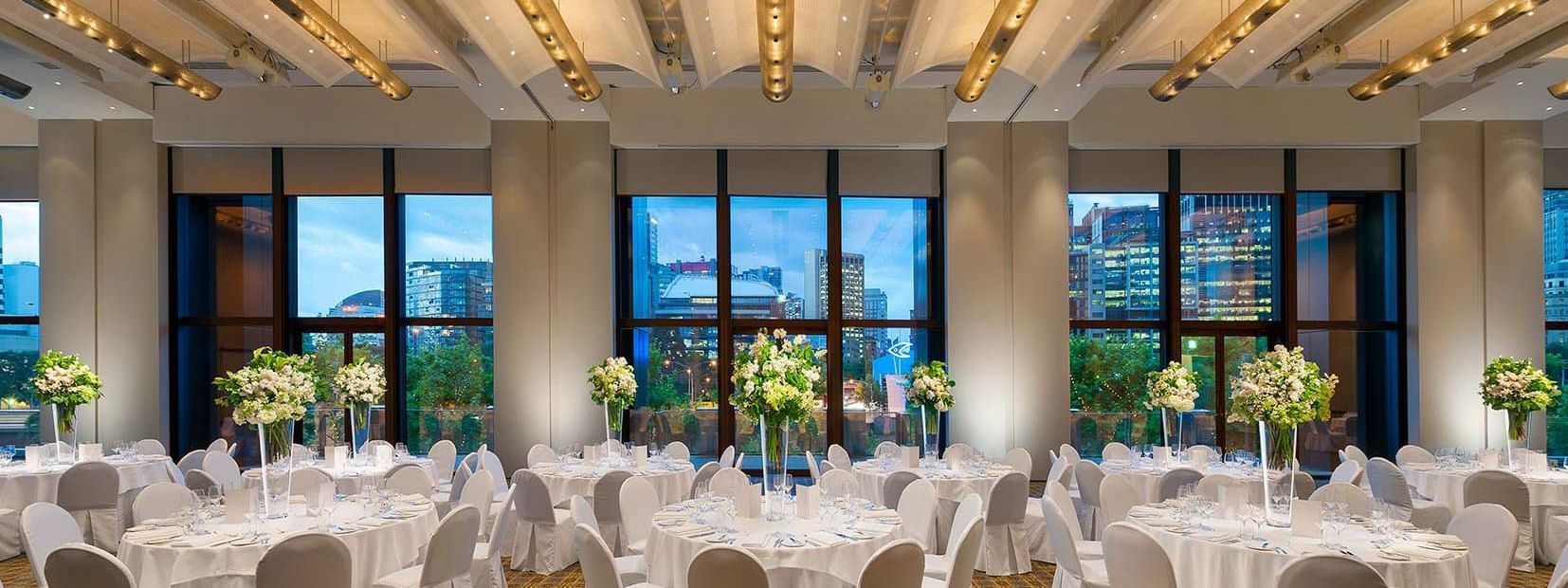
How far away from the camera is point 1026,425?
9.96m

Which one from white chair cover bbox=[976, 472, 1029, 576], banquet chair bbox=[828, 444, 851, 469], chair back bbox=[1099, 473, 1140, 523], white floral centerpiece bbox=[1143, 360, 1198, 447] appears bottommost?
white chair cover bbox=[976, 472, 1029, 576]

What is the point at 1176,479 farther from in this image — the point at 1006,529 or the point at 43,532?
the point at 43,532

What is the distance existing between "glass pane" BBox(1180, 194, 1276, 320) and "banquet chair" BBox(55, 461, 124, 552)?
10428 millimetres

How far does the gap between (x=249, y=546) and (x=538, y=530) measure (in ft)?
8.68

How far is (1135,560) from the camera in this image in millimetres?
3979

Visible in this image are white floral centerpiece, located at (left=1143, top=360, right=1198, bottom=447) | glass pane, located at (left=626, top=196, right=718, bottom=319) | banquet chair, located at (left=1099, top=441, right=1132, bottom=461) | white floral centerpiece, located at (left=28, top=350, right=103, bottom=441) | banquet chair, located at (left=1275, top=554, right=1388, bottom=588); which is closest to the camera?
banquet chair, located at (left=1275, top=554, right=1388, bottom=588)

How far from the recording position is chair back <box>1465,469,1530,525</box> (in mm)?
6348

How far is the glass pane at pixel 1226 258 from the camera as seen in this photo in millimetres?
10344

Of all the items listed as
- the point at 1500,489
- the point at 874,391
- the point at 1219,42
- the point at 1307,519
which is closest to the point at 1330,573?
the point at 1307,519

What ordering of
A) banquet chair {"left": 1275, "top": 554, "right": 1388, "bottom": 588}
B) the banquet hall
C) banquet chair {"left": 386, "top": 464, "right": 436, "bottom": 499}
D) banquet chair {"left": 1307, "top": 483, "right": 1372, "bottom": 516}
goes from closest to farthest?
banquet chair {"left": 1275, "top": 554, "right": 1388, "bottom": 588} < banquet chair {"left": 1307, "top": 483, "right": 1372, "bottom": 516} < banquet chair {"left": 386, "top": 464, "right": 436, "bottom": 499} < the banquet hall

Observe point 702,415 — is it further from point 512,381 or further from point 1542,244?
point 1542,244

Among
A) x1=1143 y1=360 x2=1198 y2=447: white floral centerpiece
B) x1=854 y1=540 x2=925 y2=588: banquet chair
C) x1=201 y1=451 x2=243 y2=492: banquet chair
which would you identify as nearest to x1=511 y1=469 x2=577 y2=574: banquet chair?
x1=201 y1=451 x2=243 y2=492: banquet chair

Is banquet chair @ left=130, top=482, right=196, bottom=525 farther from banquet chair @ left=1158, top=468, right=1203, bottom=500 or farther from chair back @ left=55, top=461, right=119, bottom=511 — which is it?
banquet chair @ left=1158, top=468, right=1203, bottom=500

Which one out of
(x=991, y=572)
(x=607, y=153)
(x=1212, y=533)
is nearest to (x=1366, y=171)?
(x=991, y=572)
